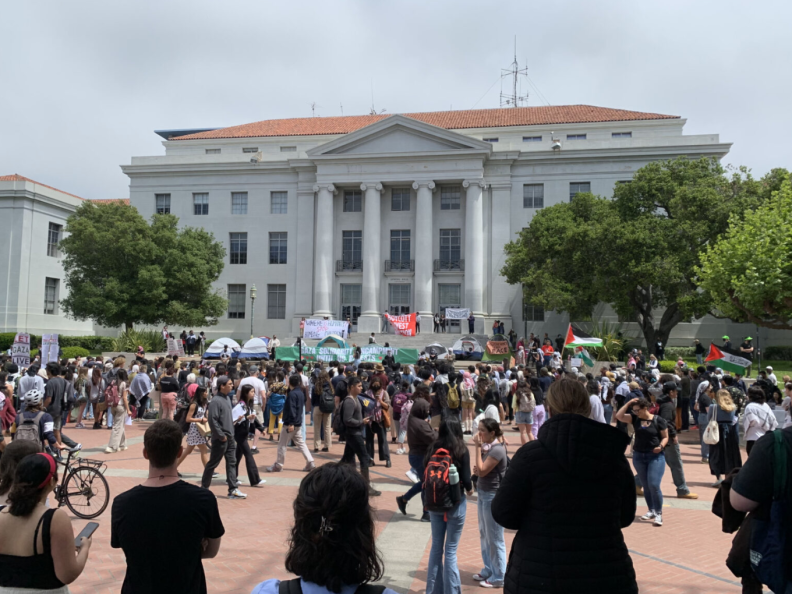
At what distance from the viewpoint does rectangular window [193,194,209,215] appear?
168 ft

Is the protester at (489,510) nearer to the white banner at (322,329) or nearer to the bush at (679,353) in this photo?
the white banner at (322,329)

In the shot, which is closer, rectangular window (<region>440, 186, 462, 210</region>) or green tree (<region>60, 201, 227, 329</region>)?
green tree (<region>60, 201, 227, 329</region>)

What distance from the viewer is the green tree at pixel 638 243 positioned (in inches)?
1357

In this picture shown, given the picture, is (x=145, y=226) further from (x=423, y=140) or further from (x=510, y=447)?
(x=510, y=447)

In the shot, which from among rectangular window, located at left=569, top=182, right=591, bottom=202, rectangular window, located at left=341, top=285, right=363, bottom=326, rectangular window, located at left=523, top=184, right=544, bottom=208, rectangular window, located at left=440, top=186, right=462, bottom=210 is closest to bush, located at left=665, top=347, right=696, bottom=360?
rectangular window, located at left=569, top=182, right=591, bottom=202

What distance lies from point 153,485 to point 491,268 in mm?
44139

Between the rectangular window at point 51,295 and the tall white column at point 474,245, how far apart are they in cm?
3191

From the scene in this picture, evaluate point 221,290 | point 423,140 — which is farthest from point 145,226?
point 423,140

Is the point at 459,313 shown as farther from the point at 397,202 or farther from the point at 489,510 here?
the point at 489,510

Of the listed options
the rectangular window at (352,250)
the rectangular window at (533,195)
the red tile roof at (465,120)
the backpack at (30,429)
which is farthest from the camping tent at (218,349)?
the red tile roof at (465,120)

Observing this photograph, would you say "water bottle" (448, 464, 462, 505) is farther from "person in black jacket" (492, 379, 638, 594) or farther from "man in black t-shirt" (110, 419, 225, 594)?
"man in black t-shirt" (110, 419, 225, 594)

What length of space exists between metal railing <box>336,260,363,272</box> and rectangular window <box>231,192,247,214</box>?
9244 mm

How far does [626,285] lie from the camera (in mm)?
36125

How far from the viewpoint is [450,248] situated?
4803cm
